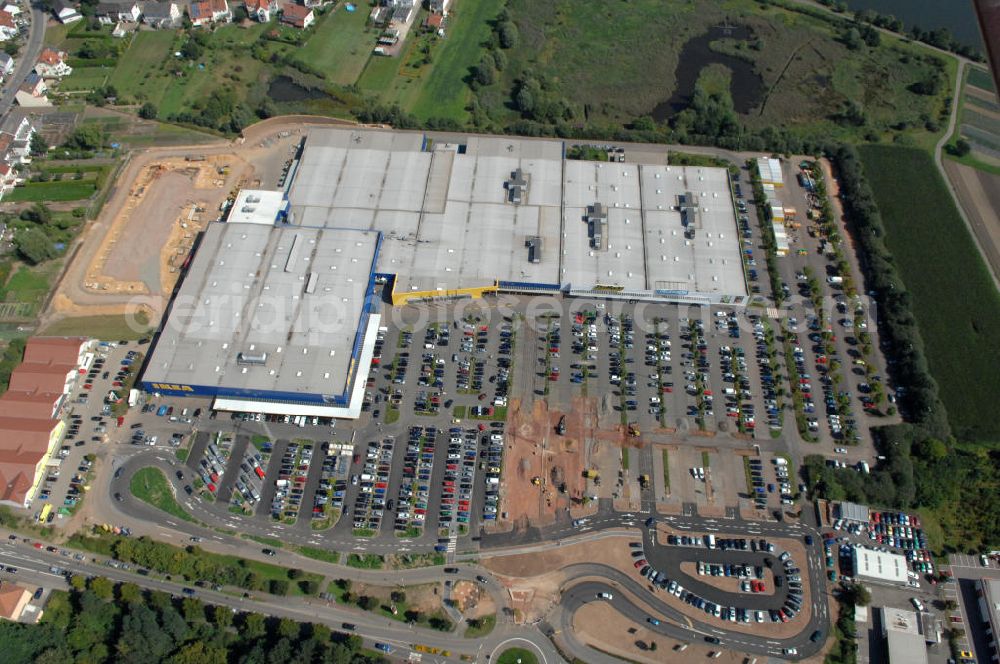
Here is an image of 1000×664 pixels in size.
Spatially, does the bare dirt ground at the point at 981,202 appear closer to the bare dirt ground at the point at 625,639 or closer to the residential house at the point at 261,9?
the bare dirt ground at the point at 625,639

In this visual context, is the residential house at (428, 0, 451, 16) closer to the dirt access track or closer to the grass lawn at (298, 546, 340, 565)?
the dirt access track

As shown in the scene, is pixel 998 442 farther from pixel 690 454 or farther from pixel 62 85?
pixel 62 85

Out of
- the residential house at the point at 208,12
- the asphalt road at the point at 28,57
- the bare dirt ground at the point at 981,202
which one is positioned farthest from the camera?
the residential house at the point at 208,12

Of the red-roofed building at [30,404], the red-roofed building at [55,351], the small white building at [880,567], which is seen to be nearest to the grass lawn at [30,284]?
the red-roofed building at [55,351]

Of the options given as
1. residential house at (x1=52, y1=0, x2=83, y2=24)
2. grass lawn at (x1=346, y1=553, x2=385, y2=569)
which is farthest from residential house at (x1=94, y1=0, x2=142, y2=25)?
grass lawn at (x1=346, y1=553, x2=385, y2=569)

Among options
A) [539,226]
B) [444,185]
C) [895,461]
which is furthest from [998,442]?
[444,185]
